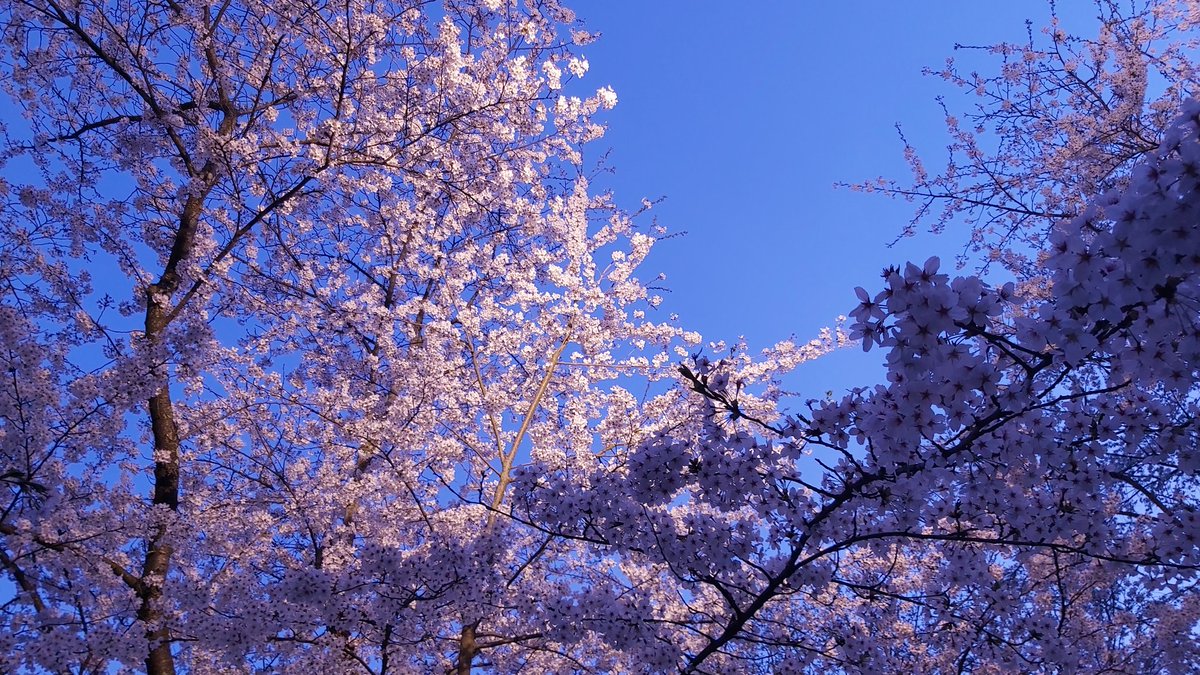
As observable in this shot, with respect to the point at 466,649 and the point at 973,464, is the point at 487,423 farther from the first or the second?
the point at 973,464

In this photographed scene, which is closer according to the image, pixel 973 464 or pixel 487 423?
pixel 973 464

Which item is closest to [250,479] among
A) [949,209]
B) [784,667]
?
[784,667]

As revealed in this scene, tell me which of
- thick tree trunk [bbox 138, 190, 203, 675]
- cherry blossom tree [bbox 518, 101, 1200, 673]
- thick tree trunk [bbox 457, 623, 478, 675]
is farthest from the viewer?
thick tree trunk [bbox 457, 623, 478, 675]

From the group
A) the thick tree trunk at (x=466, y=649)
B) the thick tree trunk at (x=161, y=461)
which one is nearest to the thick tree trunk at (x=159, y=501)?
the thick tree trunk at (x=161, y=461)

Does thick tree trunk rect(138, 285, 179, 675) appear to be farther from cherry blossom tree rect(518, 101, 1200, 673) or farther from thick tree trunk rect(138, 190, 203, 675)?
cherry blossom tree rect(518, 101, 1200, 673)

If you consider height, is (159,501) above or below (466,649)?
above

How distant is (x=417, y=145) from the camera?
27.9ft

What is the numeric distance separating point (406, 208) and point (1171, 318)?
8.44 meters

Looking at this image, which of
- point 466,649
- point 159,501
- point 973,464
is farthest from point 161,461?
point 973,464

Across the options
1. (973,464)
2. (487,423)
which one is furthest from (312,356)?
(973,464)

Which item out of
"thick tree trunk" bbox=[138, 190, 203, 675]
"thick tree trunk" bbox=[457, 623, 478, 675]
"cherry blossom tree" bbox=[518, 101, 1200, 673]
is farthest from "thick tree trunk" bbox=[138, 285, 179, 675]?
"cherry blossom tree" bbox=[518, 101, 1200, 673]

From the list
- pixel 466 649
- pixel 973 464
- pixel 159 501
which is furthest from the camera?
pixel 466 649

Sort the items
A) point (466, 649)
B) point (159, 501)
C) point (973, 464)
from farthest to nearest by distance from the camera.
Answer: point (466, 649)
point (159, 501)
point (973, 464)

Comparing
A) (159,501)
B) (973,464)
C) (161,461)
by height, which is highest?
(161,461)
